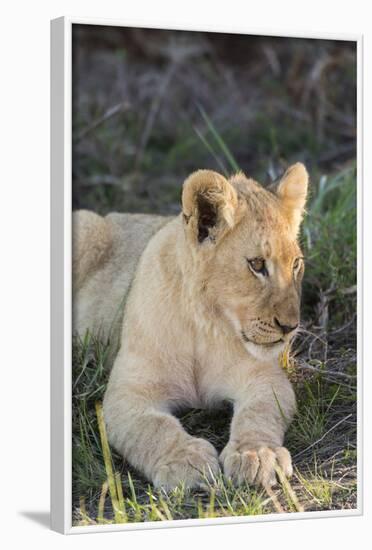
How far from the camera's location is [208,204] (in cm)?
374

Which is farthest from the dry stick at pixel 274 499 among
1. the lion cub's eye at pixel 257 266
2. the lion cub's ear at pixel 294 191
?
the lion cub's ear at pixel 294 191

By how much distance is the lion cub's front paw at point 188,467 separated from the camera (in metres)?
3.60

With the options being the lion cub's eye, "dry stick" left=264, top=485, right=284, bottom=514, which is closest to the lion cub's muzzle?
the lion cub's eye

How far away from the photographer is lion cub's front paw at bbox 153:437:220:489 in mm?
3600

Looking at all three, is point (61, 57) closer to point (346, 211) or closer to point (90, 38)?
point (346, 211)

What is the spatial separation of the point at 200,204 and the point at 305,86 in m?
4.25

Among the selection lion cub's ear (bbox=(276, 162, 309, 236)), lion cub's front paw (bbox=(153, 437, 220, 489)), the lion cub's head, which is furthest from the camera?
lion cub's ear (bbox=(276, 162, 309, 236))

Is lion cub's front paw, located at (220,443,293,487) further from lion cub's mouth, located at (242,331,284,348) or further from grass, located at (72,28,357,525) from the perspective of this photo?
lion cub's mouth, located at (242,331,284,348)

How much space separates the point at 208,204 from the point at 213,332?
0.51 m

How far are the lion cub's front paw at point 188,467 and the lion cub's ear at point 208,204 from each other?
2.48ft

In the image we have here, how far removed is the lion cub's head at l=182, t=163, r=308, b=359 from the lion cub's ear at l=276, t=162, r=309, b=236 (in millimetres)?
186

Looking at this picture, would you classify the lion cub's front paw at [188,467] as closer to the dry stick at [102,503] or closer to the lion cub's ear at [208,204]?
the dry stick at [102,503]

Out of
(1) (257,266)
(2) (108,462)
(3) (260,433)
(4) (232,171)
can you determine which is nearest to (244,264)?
(1) (257,266)
